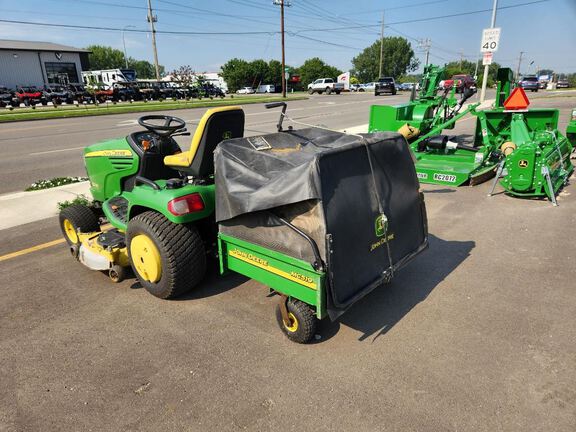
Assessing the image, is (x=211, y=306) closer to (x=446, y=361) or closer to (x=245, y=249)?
(x=245, y=249)

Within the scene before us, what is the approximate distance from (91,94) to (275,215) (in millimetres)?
→ 39066

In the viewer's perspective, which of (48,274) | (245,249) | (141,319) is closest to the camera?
(245,249)

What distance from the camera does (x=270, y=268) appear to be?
3002mm

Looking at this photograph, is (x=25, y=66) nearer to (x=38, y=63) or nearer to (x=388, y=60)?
(x=38, y=63)

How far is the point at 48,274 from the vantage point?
4.18 metres

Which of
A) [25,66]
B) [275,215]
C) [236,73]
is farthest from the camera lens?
[236,73]

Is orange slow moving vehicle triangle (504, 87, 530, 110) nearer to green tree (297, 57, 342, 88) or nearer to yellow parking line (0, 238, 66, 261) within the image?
yellow parking line (0, 238, 66, 261)

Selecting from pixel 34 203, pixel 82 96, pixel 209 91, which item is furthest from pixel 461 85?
pixel 209 91

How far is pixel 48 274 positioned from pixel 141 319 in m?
1.50

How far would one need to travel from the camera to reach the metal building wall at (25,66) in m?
52.2

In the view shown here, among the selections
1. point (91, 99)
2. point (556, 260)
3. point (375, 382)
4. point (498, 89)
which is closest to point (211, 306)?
point (375, 382)

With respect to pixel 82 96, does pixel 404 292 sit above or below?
below

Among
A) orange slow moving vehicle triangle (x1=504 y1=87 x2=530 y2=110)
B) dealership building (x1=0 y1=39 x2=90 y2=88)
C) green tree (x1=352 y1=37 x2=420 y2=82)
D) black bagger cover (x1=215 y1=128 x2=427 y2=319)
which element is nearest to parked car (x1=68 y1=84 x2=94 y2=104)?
dealership building (x1=0 y1=39 x2=90 y2=88)

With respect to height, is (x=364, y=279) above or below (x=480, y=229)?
above
